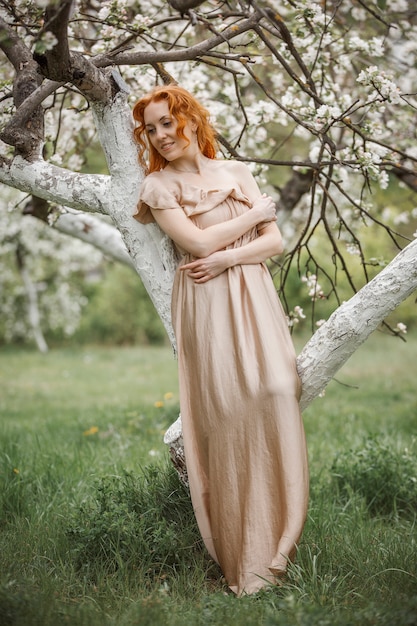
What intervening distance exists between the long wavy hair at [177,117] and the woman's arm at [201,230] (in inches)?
12.3

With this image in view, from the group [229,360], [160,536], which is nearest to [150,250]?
[229,360]

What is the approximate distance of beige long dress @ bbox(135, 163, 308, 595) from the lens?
260 cm

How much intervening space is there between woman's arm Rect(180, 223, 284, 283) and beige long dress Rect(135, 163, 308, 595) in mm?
38

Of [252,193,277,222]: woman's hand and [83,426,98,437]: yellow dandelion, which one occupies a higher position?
[252,193,277,222]: woman's hand

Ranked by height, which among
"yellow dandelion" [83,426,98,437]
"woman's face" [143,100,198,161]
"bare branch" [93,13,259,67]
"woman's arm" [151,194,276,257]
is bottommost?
"yellow dandelion" [83,426,98,437]

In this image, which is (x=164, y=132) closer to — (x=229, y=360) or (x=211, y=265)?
(x=211, y=265)

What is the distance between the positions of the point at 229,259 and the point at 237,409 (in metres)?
0.59

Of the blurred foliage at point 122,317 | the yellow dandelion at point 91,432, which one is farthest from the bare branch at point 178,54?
the blurred foliage at point 122,317

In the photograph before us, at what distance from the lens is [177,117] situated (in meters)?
2.74

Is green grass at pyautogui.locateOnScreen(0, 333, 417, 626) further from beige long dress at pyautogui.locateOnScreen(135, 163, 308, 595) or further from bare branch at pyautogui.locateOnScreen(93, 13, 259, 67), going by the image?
bare branch at pyautogui.locateOnScreen(93, 13, 259, 67)

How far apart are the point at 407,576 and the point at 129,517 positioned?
1.15 m

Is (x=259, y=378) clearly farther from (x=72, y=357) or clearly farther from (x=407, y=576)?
(x=72, y=357)

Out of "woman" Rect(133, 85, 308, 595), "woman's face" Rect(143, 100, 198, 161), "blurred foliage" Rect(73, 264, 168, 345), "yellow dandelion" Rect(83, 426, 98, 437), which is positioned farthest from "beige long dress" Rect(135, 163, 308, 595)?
"blurred foliage" Rect(73, 264, 168, 345)

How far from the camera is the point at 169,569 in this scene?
278 cm
